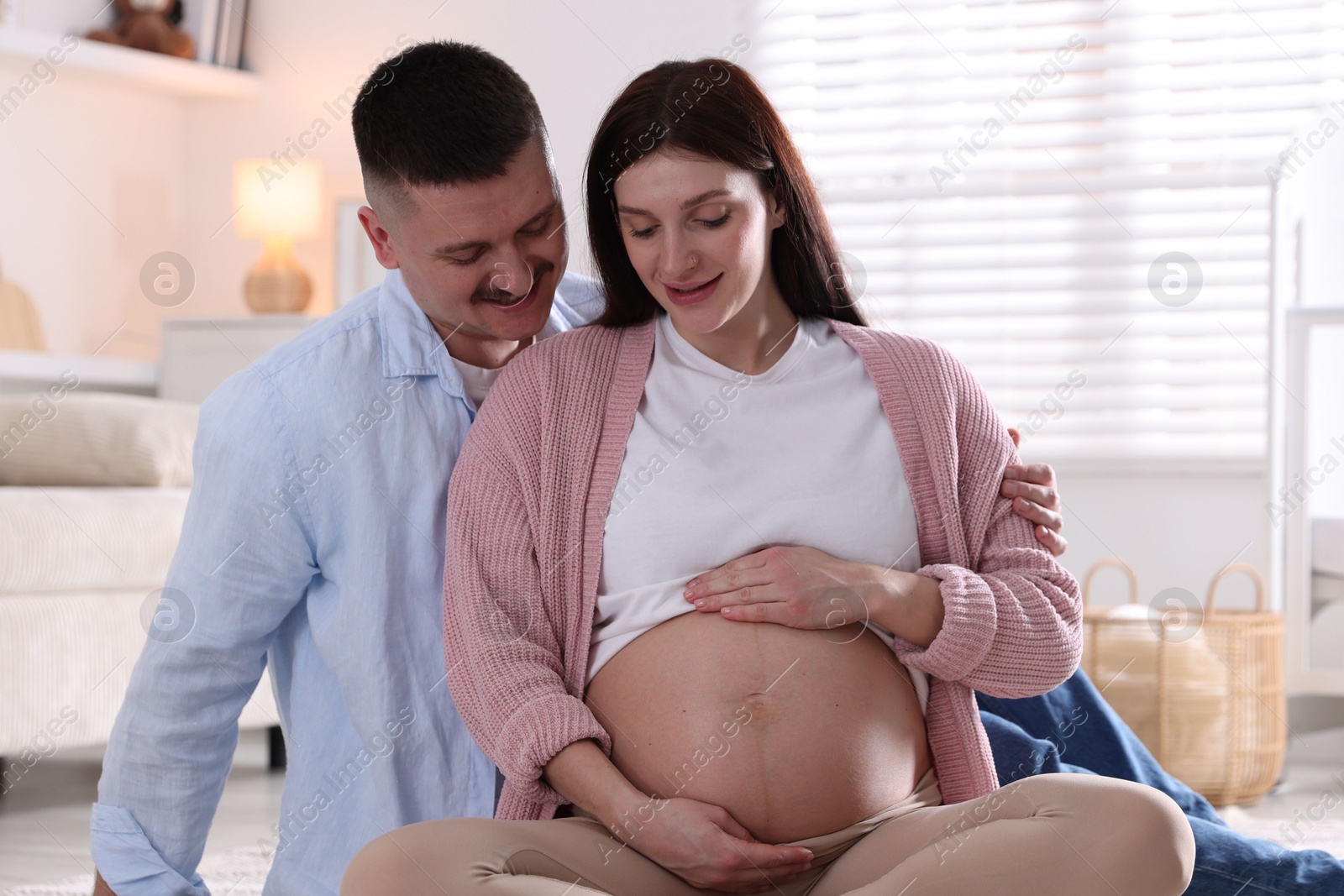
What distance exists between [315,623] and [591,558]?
1.08 ft

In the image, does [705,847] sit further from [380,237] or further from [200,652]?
[380,237]

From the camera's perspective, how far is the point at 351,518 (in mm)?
1338

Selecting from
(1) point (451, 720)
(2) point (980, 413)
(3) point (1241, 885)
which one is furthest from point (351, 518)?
(3) point (1241, 885)

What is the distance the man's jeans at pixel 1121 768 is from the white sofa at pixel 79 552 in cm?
154

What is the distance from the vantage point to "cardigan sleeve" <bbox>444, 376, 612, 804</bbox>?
1144 millimetres

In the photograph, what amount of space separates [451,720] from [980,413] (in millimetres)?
617

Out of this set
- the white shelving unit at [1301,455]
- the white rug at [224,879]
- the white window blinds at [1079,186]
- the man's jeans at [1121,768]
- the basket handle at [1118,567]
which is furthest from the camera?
the white window blinds at [1079,186]

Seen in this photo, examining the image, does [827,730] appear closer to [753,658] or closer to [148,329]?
[753,658]

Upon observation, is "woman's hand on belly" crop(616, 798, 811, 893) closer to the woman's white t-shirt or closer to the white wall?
the woman's white t-shirt

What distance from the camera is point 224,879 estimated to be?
1998 mm

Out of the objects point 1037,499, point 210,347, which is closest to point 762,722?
point 1037,499

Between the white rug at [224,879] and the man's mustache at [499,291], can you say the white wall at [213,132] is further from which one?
the man's mustache at [499,291]

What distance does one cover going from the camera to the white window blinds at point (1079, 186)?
319cm

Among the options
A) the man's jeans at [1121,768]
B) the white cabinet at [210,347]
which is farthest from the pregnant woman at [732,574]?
the white cabinet at [210,347]
